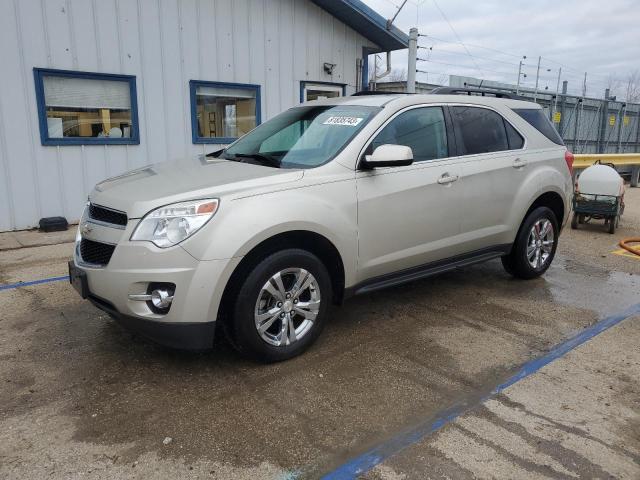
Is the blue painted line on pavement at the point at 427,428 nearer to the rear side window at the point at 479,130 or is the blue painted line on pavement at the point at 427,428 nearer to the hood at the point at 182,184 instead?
the hood at the point at 182,184

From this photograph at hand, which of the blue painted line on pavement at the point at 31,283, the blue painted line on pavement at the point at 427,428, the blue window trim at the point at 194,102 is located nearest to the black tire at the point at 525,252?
the blue painted line on pavement at the point at 427,428

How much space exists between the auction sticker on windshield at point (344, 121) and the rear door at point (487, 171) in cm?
102

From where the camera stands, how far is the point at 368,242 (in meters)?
3.78

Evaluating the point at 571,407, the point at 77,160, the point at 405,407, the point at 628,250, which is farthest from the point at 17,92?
the point at 628,250

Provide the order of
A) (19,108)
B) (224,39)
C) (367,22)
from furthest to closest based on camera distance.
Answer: (367,22), (224,39), (19,108)

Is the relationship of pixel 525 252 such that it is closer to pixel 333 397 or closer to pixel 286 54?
pixel 333 397

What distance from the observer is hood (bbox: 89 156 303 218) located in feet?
10.3

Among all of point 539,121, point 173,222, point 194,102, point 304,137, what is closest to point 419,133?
point 304,137

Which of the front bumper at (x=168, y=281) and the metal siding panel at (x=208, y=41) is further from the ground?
the metal siding panel at (x=208, y=41)

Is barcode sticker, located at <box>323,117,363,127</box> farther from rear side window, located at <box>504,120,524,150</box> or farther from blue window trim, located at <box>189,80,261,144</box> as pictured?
blue window trim, located at <box>189,80,261,144</box>

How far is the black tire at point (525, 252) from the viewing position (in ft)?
16.8

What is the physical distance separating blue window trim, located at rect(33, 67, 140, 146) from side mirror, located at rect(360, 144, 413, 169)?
5.69 meters

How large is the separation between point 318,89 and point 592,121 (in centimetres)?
1086

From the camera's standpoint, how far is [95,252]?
331cm
